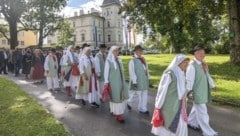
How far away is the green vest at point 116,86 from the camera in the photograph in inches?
427

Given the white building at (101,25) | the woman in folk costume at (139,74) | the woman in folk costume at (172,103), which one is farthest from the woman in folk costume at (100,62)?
the white building at (101,25)

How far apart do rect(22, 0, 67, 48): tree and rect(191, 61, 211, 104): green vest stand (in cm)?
3925

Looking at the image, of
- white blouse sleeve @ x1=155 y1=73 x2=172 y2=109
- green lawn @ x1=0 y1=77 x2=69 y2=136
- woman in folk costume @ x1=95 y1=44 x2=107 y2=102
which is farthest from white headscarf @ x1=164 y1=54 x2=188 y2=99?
woman in folk costume @ x1=95 y1=44 x2=107 y2=102

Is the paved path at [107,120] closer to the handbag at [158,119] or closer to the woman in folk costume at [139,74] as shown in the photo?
the woman in folk costume at [139,74]

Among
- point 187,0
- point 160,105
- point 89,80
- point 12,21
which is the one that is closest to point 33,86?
point 89,80

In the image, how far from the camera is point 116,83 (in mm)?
10930

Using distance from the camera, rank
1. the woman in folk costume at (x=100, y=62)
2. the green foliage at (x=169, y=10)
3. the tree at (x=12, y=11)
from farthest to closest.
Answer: the tree at (x=12, y=11)
the green foliage at (x=169, y=10)
the woman in folk costume at (x=100, y=62)

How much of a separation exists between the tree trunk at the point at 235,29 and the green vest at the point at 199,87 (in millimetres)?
17654

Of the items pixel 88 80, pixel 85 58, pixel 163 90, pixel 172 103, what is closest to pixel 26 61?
pixel 85 58

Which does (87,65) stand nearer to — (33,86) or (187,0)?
(33,86)

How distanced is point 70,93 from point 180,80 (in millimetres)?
9432

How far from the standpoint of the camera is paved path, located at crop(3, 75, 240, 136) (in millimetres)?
9578

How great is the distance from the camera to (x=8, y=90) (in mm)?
17781

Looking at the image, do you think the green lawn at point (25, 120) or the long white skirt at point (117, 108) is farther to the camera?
the long white skirt at point (117, 108)
